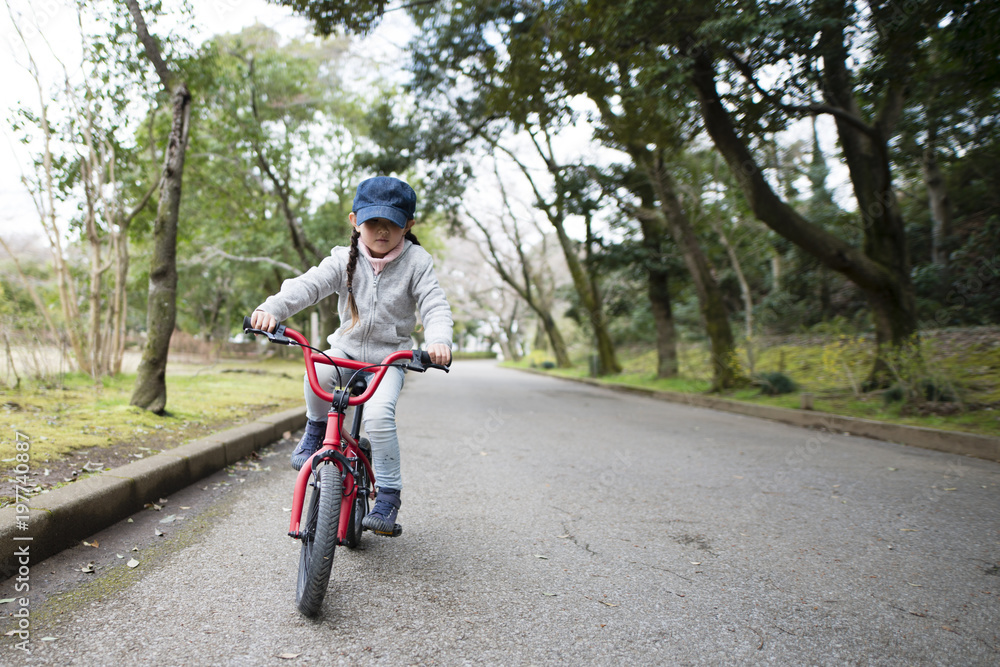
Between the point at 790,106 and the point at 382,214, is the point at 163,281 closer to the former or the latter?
the point at 382,214

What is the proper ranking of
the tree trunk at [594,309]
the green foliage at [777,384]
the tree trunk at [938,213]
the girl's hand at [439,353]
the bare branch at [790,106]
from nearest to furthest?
Result: the girl's hand at [439,353] < the bare branch at [790,106] < the green foliage at [777,384] < the tree trunk at [938,213] < the tree trunk at [594,309]

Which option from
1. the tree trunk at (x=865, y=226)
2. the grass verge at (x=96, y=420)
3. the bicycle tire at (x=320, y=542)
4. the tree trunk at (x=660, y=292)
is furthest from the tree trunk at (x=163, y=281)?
the tree trunk at (x=660, y=292)

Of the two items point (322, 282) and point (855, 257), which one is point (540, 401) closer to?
point (855, 257)

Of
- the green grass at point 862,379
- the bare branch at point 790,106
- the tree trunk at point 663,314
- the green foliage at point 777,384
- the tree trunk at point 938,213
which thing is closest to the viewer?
the green grass at point 862,379

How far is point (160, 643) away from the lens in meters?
1.99

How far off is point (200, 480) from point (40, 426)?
4.53ft

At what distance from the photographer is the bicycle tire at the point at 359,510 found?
8.99ft

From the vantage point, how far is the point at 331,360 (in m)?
2.36

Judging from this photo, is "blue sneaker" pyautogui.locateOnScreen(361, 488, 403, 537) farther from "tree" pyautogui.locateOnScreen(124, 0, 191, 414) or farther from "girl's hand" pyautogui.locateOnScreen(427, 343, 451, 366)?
"tree" pyautogui.locateOnScreen(124, 0, 191, 414)

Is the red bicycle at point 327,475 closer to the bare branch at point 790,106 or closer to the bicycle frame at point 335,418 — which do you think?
the bicycle frame at point 335,418

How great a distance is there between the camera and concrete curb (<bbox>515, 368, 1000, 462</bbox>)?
567 centimetres

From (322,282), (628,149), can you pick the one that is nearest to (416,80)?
(628,149)

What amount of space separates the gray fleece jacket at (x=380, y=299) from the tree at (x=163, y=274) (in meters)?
3.93

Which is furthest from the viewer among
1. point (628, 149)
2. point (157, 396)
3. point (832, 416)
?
point (628, 149)
